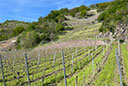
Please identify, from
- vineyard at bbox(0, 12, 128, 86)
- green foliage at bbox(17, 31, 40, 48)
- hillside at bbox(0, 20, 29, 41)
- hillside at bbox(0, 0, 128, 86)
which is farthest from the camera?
hillside at bbox(0, 20, 29, 41)

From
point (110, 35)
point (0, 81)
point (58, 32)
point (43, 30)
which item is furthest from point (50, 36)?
point (0, 81)

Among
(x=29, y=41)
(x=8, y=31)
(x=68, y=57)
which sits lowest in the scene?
(x=68, y=57)

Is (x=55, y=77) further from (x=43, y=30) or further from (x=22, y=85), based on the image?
(x=43, y=30)

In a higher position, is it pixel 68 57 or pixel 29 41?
pixel 29 41

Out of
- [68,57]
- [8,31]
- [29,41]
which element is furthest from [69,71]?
[8,31]

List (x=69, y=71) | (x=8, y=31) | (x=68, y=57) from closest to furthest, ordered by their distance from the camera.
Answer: (x=69, y=71) < (x=68, y=57) < (x=8, y=31)

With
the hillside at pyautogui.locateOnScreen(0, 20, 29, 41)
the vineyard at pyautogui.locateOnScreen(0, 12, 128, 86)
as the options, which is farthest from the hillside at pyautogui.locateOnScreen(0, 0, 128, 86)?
the hillside at pyautogui.locateOnScreen(0, 20, 29, 41)

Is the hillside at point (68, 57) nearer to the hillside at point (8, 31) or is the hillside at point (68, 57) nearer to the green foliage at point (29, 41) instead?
the green foliage at point (29, 41)

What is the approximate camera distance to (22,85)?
268 inches

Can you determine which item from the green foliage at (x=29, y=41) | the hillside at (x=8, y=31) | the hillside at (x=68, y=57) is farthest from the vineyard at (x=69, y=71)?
the hillside at (x=8, y=31)

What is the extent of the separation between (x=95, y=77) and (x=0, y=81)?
23.2ft

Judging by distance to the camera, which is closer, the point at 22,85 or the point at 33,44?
the point at 22,85

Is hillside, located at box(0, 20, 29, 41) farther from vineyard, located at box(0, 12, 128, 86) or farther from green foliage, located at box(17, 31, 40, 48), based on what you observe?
vineyard, located at box(0, 12, 128, 86)

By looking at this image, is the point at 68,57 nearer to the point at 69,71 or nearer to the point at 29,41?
the point at 69,71
